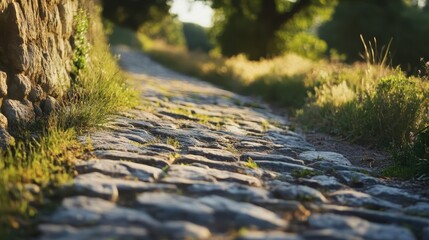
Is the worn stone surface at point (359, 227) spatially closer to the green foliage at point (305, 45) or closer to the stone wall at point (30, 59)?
the stone wall at point (30, 59)

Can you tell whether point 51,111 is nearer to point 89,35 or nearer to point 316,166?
point 316,166

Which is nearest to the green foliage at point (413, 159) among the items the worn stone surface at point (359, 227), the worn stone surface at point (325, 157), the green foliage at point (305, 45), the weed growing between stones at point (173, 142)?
the worn stone surface at point (325, 157)

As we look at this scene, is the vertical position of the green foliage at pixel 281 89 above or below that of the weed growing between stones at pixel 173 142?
above

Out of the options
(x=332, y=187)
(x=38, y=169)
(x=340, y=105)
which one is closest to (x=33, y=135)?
(x=38, y=169)

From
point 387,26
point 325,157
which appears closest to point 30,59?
point 325,157

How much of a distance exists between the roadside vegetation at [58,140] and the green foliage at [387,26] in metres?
17.4

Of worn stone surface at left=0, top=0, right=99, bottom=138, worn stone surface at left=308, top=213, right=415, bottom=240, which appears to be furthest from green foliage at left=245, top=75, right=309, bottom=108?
worn stone surface at left=308, top=213, right=415, bottom=240

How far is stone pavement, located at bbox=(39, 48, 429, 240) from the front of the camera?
8.58 ft

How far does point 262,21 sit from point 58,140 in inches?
705

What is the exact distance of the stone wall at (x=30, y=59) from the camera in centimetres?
422

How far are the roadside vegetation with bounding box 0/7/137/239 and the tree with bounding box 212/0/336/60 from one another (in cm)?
→ 1438

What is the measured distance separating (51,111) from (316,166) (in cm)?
240

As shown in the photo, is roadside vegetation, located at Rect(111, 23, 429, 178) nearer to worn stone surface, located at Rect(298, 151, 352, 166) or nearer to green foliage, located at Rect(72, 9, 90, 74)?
worn stone surface, located at Rect(298, 151, 352, 166)

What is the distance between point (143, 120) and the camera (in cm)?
580
